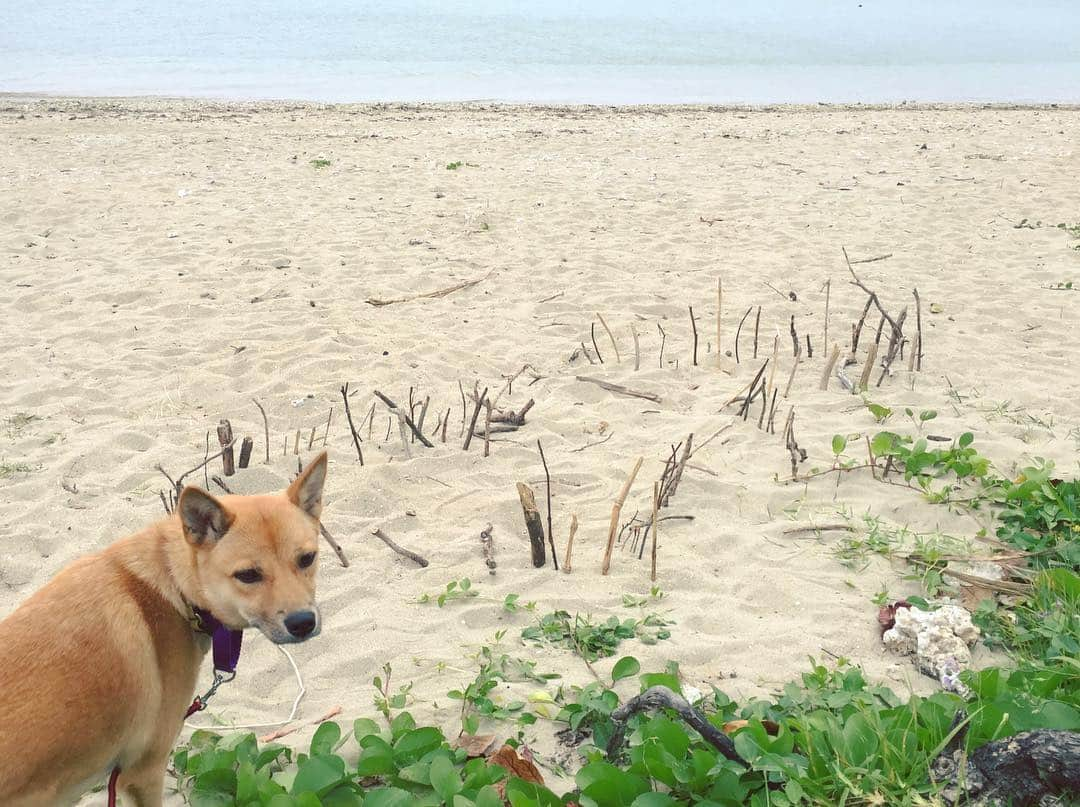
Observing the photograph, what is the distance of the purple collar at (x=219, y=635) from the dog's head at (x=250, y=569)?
0.05 meters

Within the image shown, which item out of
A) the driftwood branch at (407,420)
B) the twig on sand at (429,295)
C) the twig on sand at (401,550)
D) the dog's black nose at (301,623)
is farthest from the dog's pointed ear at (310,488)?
the twig on sand at (429,295)

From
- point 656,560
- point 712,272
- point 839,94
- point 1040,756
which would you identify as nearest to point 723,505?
point 656,560

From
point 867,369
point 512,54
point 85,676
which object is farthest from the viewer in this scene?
point 512,54

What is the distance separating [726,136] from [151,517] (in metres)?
14.4

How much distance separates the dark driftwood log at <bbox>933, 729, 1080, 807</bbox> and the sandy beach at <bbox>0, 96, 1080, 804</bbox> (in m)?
0.93

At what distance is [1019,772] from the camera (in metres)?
2.67

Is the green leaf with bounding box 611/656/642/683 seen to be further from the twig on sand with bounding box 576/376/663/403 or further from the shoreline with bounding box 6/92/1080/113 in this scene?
the shoreline with bounding box 6/92/1080/113

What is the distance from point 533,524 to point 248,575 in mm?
1762

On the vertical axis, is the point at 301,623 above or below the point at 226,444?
above

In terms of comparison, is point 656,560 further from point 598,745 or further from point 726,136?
point 726,136

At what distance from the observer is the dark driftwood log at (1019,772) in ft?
8.48

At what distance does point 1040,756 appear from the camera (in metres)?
2.62

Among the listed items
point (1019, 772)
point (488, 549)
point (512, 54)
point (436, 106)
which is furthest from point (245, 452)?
point (512, 54)

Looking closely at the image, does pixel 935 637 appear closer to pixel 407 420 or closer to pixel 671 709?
pixel 671 709
